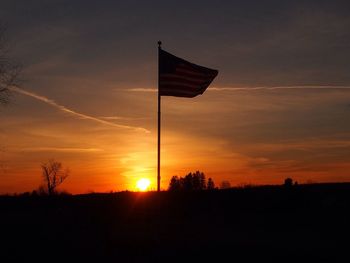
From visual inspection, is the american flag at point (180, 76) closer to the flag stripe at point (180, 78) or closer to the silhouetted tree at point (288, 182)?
the flag stripe at point (180, 78)

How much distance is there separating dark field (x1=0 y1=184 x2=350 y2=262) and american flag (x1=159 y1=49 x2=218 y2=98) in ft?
13.4

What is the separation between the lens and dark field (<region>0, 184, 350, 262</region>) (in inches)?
599

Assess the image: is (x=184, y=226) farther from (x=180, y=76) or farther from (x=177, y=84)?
(x=180, y=76)

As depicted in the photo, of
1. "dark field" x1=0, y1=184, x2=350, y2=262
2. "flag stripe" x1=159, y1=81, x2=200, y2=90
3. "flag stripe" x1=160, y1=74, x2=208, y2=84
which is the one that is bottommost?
"dark field" x1=0, y1=184, x2=350, y2=262

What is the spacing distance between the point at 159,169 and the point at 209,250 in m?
8.01

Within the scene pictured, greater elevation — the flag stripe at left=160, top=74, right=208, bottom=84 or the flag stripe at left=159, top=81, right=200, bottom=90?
the flag stripe at left=160, top=74, right=208, bottom=84

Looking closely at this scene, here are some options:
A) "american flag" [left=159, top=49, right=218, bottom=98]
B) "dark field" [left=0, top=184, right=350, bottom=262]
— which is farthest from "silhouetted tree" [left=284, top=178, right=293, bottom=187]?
"american flag" [left=159, top=49, right=218, bottom=98]

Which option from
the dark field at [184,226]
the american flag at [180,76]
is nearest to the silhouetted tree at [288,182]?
the dark field at [184,226]

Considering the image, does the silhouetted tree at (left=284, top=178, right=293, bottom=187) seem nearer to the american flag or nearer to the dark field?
the dark field

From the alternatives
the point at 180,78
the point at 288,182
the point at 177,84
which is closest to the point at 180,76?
the point at 180,78

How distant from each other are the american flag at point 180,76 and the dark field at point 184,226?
4096 mm

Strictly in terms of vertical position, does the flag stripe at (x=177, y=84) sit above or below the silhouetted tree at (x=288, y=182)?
above

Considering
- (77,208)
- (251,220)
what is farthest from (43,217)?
(251,220)

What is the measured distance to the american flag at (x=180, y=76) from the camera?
23859 millimetres
